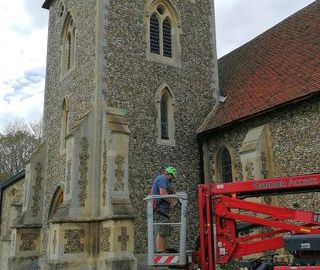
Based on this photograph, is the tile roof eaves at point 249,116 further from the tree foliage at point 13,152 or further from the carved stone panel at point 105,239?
the tree foliage at point 13,152

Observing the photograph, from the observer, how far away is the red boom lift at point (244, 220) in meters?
6.45

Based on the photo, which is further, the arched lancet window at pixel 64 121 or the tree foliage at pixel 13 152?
the tree foliage at pixel 13 152

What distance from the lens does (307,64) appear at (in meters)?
13.9

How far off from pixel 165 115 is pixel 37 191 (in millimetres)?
6187

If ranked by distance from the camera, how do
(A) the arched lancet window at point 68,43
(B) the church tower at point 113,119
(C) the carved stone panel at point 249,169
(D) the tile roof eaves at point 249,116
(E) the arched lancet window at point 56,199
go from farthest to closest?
(A) the arched lancet window at point 68,43, (E) the arched lancet window at point 56,199, (C) the carved stone panel at point 249,169, (B) the church tower at point 113,119, (D) the tile roof eaves at point 249,116

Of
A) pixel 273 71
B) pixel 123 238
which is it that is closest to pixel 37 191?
pixel 123 238

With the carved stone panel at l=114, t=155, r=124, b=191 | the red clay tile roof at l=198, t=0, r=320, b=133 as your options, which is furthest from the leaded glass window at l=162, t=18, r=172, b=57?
the carved stone panel at l=114, t=155, r=124, b=191

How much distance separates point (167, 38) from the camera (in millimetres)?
16719

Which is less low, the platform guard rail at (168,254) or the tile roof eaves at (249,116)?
the tile roof eaves at (249,116)

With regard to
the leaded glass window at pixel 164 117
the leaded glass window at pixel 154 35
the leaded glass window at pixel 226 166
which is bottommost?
the leaded glass window at pixel 226 166

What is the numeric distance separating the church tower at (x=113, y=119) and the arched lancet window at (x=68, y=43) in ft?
0.15

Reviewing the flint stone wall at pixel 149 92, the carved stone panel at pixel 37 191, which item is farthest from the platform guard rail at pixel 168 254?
the carved stone panel at pixel 37 191

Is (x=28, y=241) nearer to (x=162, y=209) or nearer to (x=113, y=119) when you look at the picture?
(x=113, y=119)

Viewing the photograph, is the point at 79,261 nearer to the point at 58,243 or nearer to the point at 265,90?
the point at 58,243
